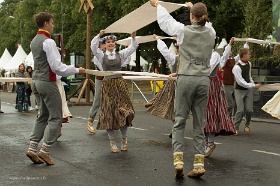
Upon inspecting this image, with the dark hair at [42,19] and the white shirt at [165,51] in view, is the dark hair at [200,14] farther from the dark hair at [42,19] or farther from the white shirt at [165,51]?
the white shirt at [165,51]

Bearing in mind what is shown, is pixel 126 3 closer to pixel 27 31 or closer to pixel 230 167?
pixel 27 31

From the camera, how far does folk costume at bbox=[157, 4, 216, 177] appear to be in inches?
→ 282

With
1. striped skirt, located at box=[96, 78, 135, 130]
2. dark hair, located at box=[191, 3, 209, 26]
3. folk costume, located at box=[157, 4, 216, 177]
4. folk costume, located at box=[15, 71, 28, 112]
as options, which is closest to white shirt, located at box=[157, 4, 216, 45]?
folk costume, located at box=[157, 4, 216, 177]

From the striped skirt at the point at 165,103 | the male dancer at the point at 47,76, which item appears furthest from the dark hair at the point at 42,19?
the striped skirt at the point at 165,103

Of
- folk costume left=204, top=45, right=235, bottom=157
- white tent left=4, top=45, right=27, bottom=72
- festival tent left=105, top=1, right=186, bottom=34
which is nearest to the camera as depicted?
folk costume left=204, top=45, right=235, bottom=157

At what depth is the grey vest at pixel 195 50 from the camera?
23.5 feet

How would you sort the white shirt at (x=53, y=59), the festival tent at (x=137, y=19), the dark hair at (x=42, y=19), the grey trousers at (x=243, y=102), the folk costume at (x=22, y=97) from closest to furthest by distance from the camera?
the white shirt at (x=53, y=59), the dark hair at (x=42, y=19), the festival tent at (x=137, y=19), the grey trousers at (x=243, y=102), the folk costume at (x=22, y=97)

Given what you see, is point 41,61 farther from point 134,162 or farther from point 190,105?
point 190,105

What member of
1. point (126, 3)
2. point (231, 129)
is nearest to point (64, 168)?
point (231, 129)

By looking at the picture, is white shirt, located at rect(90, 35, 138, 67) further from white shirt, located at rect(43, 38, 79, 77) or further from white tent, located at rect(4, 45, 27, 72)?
Answer: white tent, located at rect(4, 45, 27, 72)

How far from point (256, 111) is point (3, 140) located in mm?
8648

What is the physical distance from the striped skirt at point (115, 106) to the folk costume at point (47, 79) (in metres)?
1.47

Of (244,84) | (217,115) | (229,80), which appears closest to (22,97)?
(229,80)

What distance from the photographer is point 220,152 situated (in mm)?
9688
